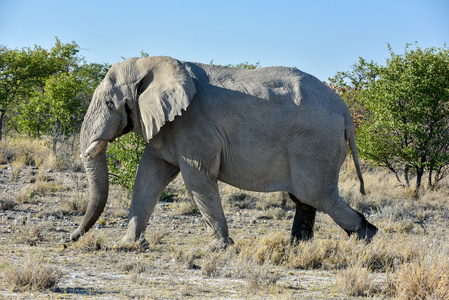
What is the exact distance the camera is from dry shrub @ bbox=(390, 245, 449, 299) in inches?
202

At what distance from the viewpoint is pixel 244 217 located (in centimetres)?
1120

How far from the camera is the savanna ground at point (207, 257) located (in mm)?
5586

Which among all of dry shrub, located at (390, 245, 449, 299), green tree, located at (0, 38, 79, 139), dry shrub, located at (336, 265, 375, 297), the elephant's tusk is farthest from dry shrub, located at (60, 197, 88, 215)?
green tree, located at (0, 38, 79, 139)

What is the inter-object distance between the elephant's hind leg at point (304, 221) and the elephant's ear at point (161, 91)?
2.28 m

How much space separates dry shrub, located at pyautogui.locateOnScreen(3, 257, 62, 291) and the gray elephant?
2.31m

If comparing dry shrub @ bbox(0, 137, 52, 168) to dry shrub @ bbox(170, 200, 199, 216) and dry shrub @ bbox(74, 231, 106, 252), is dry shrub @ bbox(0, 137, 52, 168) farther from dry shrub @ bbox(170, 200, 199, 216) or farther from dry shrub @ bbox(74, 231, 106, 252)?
A: dry shrub @ bbox(74, 231, 106, 252)

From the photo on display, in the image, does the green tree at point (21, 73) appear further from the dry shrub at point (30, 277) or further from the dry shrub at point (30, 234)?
the dry shrub at point (30, 277)

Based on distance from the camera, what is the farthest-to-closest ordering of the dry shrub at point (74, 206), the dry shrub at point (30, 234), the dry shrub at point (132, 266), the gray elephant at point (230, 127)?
the dry shrub at point (74, 206) < the dry shrub at point (30, 234) < the gray elephant at point (230, 127) < the dry shrub at point (132, 266)

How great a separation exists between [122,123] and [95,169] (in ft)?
2.64

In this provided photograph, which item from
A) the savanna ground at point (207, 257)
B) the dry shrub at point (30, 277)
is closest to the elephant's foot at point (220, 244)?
the savanna ground at point (207, 257)

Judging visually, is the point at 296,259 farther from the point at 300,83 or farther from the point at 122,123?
the point at 122,123

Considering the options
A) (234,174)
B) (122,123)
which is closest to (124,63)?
(122,123)

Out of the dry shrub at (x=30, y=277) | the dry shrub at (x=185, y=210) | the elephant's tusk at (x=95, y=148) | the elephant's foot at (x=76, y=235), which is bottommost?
the dry shrub at (x=30, y=277)

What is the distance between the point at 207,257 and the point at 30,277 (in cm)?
239
